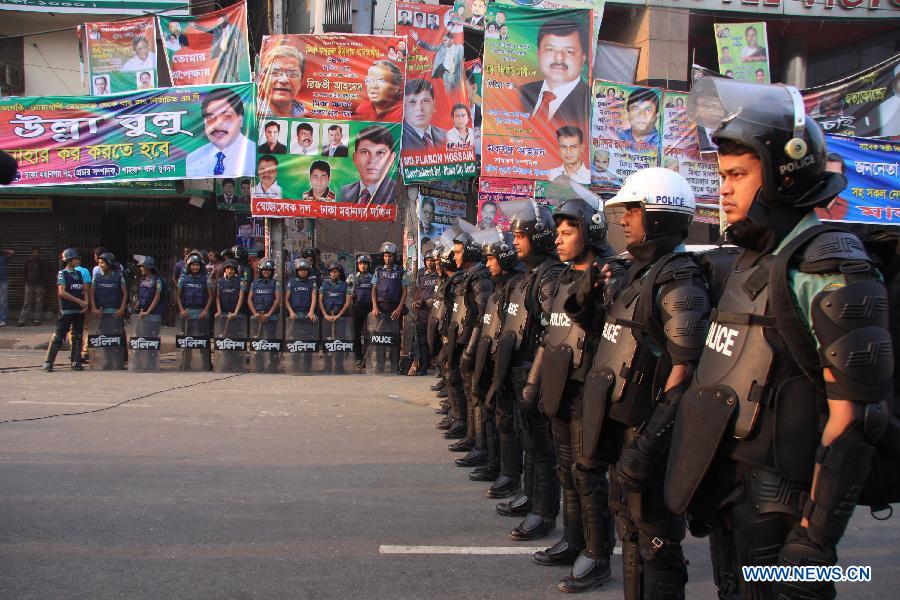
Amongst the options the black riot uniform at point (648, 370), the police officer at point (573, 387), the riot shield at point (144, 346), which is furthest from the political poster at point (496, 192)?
the black riot uniform at point (648, 370)

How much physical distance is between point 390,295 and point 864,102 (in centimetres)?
1203

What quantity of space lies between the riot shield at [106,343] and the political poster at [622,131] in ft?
32.7

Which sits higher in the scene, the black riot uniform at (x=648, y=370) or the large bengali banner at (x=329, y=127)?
the large bengali banner at (x=329, y=127)

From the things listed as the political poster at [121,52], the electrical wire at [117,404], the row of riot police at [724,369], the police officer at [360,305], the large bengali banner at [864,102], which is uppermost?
the political poster at [121,52]

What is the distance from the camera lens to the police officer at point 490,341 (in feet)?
20.8

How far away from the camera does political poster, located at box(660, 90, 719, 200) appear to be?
17.4 metres

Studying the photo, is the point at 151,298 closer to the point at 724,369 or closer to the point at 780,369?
the point at 724,369

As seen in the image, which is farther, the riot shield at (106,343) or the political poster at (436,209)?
the political poster at (436,209)

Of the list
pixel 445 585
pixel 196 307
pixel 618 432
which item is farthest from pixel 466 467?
pixel 196 307

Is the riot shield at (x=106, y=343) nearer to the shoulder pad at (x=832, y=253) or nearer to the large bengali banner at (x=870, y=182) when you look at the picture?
the shoulder pad at (x=832, y=253)

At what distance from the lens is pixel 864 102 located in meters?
17.8

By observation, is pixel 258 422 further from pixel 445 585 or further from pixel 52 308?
pixel 52 308

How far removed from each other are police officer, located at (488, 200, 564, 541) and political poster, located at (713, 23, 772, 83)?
14.5 meters

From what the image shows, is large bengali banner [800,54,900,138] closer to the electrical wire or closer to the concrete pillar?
the concrete pillar
